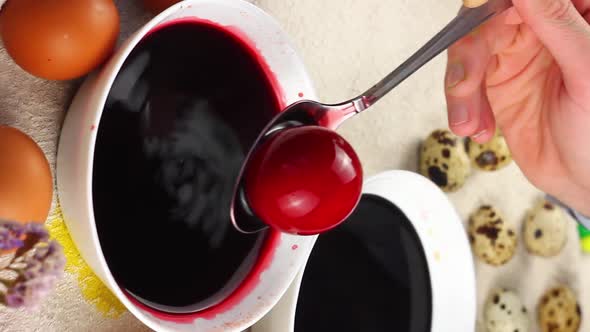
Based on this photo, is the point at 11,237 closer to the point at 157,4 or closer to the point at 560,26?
the point at 157,4

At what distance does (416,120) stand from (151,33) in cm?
34

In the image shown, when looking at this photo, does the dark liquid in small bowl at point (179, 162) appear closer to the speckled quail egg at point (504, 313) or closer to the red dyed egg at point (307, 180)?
the red dyed egg at point (307, 180)

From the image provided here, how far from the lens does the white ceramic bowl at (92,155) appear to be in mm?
437

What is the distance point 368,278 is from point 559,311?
28cm

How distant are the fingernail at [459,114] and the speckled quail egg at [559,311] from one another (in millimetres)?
309

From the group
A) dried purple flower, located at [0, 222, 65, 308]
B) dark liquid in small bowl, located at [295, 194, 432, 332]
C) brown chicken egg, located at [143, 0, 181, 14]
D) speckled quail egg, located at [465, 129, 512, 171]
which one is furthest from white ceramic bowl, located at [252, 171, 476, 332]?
dried purple flower, located at [0, 222, 65, 308]

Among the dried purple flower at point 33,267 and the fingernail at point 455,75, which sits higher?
the dried purple flower at point 33,267

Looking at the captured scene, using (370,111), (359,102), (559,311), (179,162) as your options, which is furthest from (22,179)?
(559,311)

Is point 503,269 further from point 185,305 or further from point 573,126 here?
point 185,305

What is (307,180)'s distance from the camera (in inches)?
19.1

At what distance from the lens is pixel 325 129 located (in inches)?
19.6

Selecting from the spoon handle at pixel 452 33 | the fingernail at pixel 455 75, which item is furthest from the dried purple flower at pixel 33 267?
the fingernail at pixel 455 75

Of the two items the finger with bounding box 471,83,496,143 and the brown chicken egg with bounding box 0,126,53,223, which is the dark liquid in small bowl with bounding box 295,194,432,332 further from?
the brown chicken egg with bounding box 0,126,53,223

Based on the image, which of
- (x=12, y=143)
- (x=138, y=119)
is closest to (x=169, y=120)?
(x=138, y=119)
